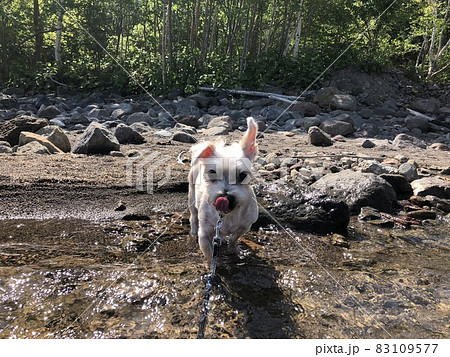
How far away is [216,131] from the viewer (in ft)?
48.0

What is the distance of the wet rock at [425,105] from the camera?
1928 cm

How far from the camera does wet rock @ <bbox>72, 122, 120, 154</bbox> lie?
10.4m

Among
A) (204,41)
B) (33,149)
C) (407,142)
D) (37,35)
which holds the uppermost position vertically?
(204,41)

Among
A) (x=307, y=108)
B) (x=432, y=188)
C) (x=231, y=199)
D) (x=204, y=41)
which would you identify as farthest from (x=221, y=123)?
(x=231, y=199)

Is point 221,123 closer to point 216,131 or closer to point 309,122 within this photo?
point 216,131

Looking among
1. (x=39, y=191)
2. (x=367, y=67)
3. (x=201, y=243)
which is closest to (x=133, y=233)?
(x=201, y=243)

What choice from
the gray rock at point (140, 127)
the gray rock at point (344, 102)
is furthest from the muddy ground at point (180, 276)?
the gray rock at point (344, 102)

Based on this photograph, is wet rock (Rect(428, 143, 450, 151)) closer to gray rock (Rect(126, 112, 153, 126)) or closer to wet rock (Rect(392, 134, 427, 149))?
wet rock (Rect(392, 134, 427, 149))

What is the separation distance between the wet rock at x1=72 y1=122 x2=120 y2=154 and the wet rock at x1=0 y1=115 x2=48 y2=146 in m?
2.52

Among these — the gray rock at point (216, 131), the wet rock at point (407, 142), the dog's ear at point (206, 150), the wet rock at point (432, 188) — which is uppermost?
the dog's ear at point (206, 150)

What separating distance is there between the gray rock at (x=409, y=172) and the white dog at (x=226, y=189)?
6080 mm

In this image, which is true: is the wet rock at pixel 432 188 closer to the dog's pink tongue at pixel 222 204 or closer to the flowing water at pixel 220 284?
the flowing water at pixel 220 284

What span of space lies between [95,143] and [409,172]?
852 cm
